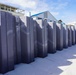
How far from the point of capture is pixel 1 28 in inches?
108

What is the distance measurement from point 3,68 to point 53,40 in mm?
3007

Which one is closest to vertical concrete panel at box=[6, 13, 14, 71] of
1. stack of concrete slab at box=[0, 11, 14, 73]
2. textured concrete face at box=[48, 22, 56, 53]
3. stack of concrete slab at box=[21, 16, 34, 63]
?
stack of concrete slab at box=[0, 11, 14, 73]

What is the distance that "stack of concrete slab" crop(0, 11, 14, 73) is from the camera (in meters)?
2.76

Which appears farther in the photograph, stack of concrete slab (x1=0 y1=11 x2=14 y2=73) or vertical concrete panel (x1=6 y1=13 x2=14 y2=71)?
vertical concrete panel (x1=6 y1=13 x2=14 y2=71)

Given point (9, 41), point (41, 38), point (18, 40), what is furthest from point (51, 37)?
point (9, 41)

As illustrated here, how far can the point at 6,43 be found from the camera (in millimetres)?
2848

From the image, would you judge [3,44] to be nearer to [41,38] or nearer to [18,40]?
[18,40]

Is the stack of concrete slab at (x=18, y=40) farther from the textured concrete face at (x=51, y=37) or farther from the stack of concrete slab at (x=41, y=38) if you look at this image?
the textured concrete face at (x=51, y=37)

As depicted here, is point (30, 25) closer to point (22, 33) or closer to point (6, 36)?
point (22, 33)

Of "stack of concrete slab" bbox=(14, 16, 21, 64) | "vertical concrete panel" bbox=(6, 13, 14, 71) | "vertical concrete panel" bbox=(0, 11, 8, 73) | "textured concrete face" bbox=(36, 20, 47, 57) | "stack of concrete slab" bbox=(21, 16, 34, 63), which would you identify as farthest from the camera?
"textured concrete face" bbox=(36, 20, 47, 57)

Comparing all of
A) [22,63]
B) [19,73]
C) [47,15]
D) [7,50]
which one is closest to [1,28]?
[7,50]

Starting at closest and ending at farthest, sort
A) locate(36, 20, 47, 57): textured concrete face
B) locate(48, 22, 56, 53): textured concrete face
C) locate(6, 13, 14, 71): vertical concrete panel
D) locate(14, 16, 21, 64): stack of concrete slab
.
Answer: locate(6, 13, 14, 71): vertical concrete panel, locate(14, 16, 21, 64): stack of concrete slab, locate(36, 20, 47, 57): textured concrete face, locate(48, 22, 56, 53): textured concrete face

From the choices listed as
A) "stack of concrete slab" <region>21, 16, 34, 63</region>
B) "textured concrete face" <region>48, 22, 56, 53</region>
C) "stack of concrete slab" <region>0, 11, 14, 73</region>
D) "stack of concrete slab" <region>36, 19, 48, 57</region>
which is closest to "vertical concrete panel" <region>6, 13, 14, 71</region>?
"stack of concrete slab" <region>0, 11, 14, 73</region>

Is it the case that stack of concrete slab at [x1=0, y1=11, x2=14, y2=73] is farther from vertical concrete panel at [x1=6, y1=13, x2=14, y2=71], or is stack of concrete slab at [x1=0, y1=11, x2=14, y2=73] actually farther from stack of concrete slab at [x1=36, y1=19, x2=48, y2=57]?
stack of concrete slab at [x1=36, y1=19, x2=48, y2=57]
